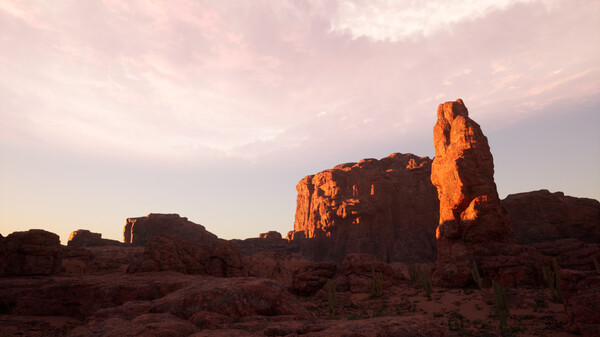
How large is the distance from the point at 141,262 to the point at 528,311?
19.9 metres

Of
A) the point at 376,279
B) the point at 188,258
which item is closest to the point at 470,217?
the point at 376,279

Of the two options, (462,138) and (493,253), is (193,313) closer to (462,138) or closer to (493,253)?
(493,253)

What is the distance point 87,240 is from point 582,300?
71052 mm

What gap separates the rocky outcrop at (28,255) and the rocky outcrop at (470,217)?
26.6 m

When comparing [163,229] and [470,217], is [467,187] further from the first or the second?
[163,229]

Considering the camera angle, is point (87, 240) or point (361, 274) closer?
point (361, 274)

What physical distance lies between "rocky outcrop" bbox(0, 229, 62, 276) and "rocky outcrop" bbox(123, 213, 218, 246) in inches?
1989

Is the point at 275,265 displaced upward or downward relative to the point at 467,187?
downward

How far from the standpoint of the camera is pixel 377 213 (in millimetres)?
67938

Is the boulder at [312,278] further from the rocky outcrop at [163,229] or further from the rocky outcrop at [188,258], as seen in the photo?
the rocky outcrop at [163,229]

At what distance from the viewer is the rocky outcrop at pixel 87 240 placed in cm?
5784

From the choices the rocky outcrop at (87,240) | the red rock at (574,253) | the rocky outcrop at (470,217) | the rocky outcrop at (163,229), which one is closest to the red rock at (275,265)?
the rocky outcrop at (163,229)

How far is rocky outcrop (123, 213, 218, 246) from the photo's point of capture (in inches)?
2645

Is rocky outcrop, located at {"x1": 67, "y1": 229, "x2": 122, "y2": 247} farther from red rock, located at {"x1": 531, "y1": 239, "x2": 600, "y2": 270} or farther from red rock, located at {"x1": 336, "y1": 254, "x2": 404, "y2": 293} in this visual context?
red rock, located at {"x1": 531, "y1": 239, "x2": 600, "y2": 270}
